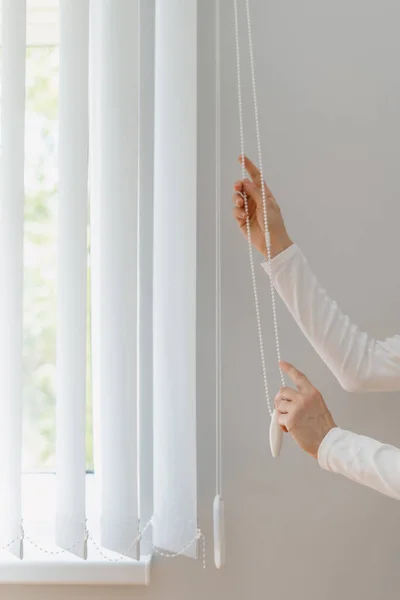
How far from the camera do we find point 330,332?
1117 millimetres

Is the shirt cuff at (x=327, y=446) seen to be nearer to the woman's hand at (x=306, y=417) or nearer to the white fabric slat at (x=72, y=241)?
the woman's hand at (x=306, y=417)

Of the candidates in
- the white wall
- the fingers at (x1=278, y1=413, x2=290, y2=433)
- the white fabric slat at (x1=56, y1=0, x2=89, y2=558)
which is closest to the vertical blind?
the white fabric slat at (x1=56, y1=0, x2=89, y2=558)

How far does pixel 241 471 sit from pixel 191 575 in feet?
0.67

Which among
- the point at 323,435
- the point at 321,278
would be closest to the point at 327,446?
the point at 323,435

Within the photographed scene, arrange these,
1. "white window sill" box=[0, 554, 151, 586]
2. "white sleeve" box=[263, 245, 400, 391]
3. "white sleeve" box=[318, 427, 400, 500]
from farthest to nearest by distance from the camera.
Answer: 1. "white window sill" box=[0, 554, 151, 586]
2. "white sleeve" box=[263, 245, 400, 391]
3. "white sleeve" box=[318, 427, 400, 500]

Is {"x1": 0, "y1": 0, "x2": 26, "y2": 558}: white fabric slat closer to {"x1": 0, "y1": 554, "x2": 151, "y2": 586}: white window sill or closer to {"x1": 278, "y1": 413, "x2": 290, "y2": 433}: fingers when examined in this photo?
{"x1": 0, "y1": 554, "x2": 151, "y2": 586}: white window sill

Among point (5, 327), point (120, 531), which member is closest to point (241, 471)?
point (120, 531)

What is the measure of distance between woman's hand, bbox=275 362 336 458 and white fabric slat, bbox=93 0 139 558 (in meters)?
0.28

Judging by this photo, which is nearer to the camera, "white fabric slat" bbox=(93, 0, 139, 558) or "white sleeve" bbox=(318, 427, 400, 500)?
"white sleeve" bbox=(318, 427, 400, 500)

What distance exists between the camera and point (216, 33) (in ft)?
4.12

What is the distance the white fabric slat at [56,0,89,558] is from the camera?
1.15m

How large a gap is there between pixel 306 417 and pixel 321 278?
0.34m

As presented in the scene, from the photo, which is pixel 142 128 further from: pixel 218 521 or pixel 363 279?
pixel 218 521

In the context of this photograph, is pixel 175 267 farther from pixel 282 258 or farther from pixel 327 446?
pixel 327 446
